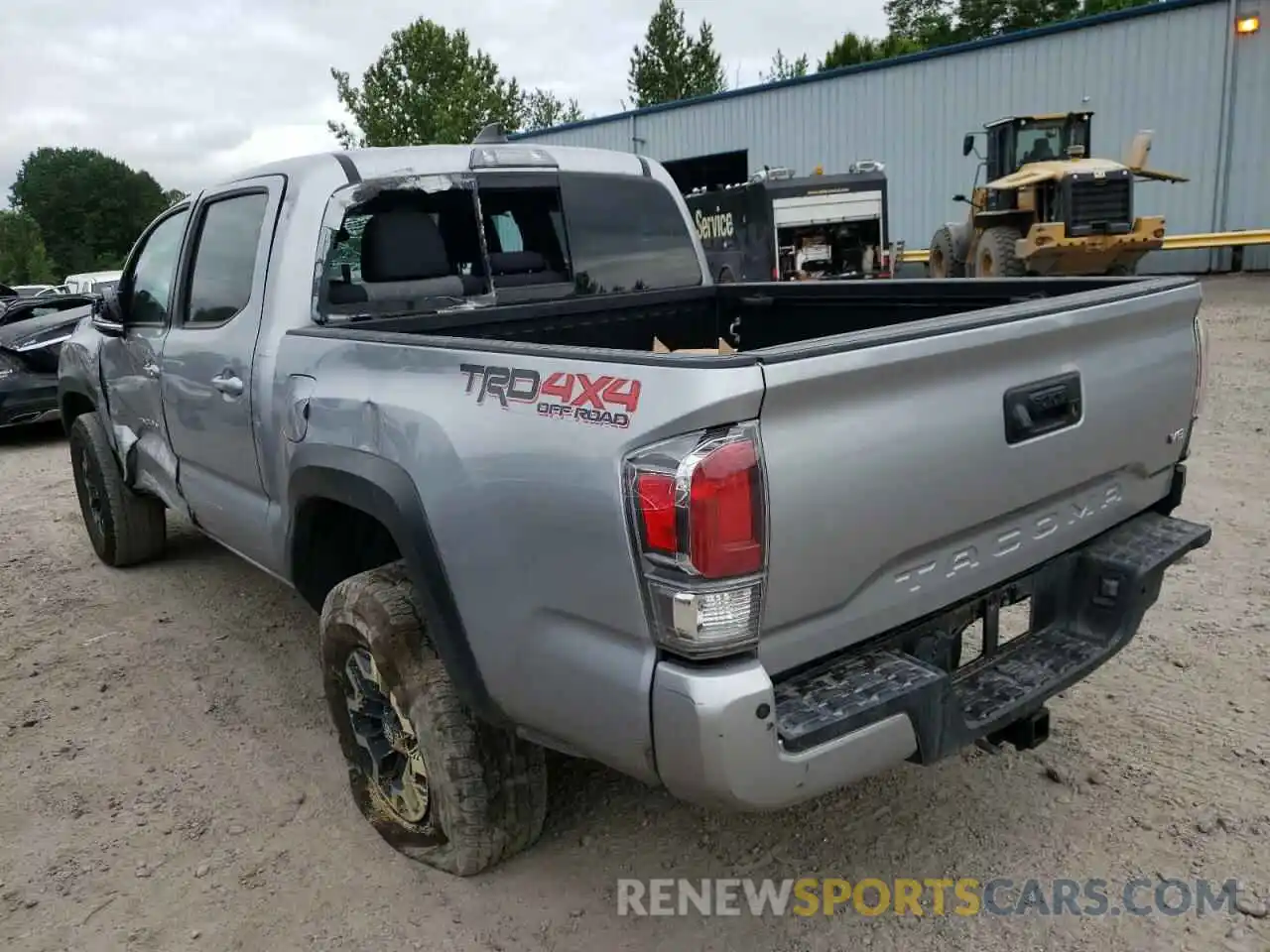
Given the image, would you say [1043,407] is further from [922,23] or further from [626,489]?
[922,23]

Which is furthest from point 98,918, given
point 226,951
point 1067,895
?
point 1067,895

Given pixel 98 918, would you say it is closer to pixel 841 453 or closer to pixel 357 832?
pixel 357 832

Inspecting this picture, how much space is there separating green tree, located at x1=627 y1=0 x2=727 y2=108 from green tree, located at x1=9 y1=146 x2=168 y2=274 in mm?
53101

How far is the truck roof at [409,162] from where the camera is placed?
11.5 ft

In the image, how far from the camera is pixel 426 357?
253cm

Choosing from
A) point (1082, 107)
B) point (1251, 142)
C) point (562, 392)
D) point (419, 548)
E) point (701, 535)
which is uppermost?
point (1082, 107)

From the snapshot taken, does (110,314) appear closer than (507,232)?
No

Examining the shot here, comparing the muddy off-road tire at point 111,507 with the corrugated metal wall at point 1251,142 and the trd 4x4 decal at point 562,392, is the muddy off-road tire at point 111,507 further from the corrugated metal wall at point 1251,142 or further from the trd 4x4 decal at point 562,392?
the corrugated metal wall at point 1251,142

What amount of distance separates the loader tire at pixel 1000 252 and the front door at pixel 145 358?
1296 centimetres

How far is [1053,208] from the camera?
1492 cm

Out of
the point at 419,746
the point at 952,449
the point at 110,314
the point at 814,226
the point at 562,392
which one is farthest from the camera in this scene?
Answer: the point at 814,226

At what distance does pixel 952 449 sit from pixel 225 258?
287cm

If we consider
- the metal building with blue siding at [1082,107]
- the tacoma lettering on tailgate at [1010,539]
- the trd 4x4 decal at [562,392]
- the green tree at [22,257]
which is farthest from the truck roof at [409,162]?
the green tree at [22,257]

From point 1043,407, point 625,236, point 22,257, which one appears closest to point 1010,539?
point 1043,407
